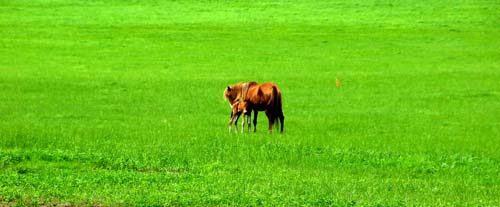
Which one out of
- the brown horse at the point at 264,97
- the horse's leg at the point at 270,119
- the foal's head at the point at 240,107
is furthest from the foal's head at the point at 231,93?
the horse's leg at the point at 270,119

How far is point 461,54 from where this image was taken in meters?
44.3

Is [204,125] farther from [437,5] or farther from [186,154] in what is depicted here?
[437,5]

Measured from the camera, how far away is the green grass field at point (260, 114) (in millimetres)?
14844

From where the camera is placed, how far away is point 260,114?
29844 millimetres

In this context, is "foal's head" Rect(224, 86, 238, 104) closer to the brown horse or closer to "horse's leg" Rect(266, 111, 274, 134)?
the brown horse

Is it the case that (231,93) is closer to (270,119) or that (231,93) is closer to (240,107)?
(240,107)

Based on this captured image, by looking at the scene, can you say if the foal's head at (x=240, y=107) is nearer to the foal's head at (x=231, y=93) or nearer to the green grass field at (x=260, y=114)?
the foal's head at (x=231, y=93)

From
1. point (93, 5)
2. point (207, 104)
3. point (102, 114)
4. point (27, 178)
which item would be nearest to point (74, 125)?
point (102, 114)

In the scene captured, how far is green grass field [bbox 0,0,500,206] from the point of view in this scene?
48.7 feet

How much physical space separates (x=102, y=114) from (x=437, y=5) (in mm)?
35854

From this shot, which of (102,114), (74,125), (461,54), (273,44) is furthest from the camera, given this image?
(273,44)

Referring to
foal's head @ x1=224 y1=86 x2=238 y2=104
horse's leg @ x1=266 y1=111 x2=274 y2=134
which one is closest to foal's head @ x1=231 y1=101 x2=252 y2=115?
foal's head @ x1=224 y1=86 x2=238 y2=104

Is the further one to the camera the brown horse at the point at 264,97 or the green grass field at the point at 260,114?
the brown horse at the point at 264,97

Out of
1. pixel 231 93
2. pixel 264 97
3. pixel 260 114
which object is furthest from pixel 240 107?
pixel 260 114
